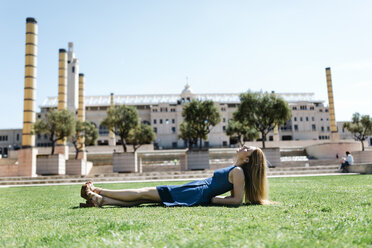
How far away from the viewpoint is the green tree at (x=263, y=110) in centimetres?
2709

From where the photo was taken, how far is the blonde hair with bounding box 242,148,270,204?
4617mm

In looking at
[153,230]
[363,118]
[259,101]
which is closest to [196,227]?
[153,230]

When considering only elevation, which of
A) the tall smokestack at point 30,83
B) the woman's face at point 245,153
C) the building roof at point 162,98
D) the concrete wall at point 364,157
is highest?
the building roof at point 162,98

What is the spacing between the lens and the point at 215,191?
4.70 m

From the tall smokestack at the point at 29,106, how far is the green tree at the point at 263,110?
17.9 meters

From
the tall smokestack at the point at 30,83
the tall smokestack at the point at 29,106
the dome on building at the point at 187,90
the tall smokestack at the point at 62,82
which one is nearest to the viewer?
the tall smokestack at the point at 29,106

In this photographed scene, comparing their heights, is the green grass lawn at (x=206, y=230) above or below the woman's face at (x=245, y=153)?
below

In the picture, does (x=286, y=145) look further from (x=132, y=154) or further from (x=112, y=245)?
(x=112, y=245)

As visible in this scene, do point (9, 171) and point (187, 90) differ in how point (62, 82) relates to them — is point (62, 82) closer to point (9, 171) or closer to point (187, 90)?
point (9, 171)

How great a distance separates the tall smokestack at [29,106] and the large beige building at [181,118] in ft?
146

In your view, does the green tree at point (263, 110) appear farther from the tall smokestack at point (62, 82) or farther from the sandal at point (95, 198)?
the sandal at point (95, 198)

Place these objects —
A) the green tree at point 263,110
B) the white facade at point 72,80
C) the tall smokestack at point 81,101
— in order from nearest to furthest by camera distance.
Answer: the green tree at point 263,110 < the tall smokestack at point 81,101 < the white facade at point 72,80

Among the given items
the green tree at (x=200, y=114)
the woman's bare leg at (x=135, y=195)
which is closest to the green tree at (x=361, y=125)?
the green tree at (x=200, y=114)

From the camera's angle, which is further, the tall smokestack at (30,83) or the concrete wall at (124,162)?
the concrete wall at (124,162)
